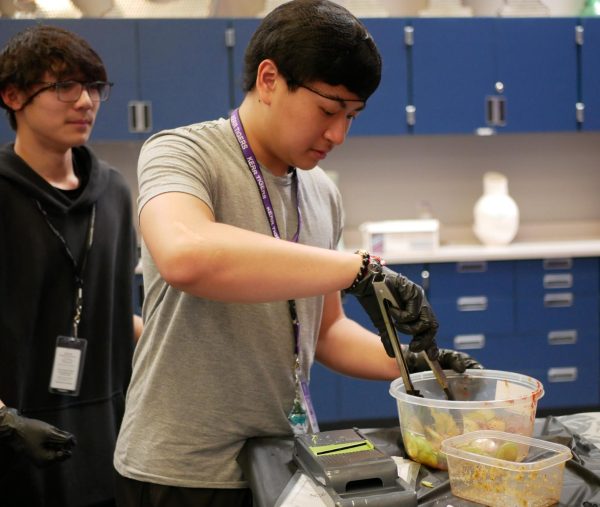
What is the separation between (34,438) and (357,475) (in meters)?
0.95

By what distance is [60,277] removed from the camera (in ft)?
6.39

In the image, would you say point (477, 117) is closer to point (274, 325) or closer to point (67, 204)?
point (67, 204)

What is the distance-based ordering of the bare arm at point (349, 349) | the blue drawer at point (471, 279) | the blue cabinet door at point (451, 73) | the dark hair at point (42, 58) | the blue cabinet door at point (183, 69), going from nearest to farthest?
1. the bare arm at point (349, 349)
2. the dark hair at point (42, 58)
3. the blue drawer at point (471, 279)
4. the blue cabinet door at point (183, 69)
5. the blue cabinet door at point (451, 73)

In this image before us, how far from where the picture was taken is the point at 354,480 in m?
0.98

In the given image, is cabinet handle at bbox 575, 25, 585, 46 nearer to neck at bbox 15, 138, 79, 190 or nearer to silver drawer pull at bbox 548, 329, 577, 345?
silver drawer pull at bbox 548, 329, 577, 345

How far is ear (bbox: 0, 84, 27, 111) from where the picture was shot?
203 cm

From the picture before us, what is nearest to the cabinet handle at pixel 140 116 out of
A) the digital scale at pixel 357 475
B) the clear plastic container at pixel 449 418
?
the clear plastic container at pixel 449 418

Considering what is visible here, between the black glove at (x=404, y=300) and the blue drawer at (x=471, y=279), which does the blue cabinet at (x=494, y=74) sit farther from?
the black glove at (x=404, y=300)

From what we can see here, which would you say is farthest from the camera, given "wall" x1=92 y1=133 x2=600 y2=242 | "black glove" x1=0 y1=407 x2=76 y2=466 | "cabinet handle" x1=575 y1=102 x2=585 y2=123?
"wall" x1=92 y1=133 x2=600 y2=242

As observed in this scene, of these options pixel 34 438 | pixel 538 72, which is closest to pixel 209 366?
pixel 34 438

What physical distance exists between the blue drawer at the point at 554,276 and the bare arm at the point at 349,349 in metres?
2.60

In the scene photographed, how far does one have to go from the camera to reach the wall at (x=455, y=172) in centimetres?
454

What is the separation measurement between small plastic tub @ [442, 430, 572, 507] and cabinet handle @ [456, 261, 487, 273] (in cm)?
286

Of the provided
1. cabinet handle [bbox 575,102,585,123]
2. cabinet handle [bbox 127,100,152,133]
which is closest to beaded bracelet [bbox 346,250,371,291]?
cabinet handle [bbox 127,100,152,133]
